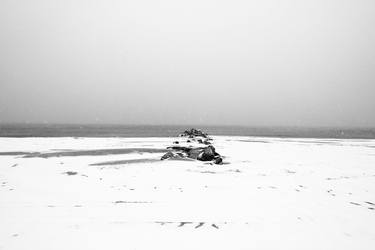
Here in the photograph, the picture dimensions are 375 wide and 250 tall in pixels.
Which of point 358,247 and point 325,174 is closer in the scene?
point 358,247

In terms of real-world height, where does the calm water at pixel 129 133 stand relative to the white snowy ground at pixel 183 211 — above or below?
above

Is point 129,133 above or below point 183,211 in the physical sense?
above

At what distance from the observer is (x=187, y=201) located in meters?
7.71

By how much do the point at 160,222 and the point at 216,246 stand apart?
67.6 inches

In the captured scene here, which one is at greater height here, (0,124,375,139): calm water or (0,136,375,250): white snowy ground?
(0,124,375,139): calm water

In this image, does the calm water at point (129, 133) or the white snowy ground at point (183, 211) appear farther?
the calm water at point (129, 133)

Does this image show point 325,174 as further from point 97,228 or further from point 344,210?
point 97,228

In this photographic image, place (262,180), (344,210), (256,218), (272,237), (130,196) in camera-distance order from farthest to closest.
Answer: (262,180) → (130,196) → (344,210) → (256,218) → (272,237)

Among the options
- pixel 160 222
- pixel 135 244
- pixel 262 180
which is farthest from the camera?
pixel 262 180

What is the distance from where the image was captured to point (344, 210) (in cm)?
725

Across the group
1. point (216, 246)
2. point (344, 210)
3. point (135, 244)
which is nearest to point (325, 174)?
point (344, 210)

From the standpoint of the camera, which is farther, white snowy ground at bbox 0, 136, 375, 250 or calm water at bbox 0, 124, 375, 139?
calm water at bbox 0, 124, 375, 139

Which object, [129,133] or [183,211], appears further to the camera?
[129,133]

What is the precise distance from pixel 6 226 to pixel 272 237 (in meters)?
6.29
